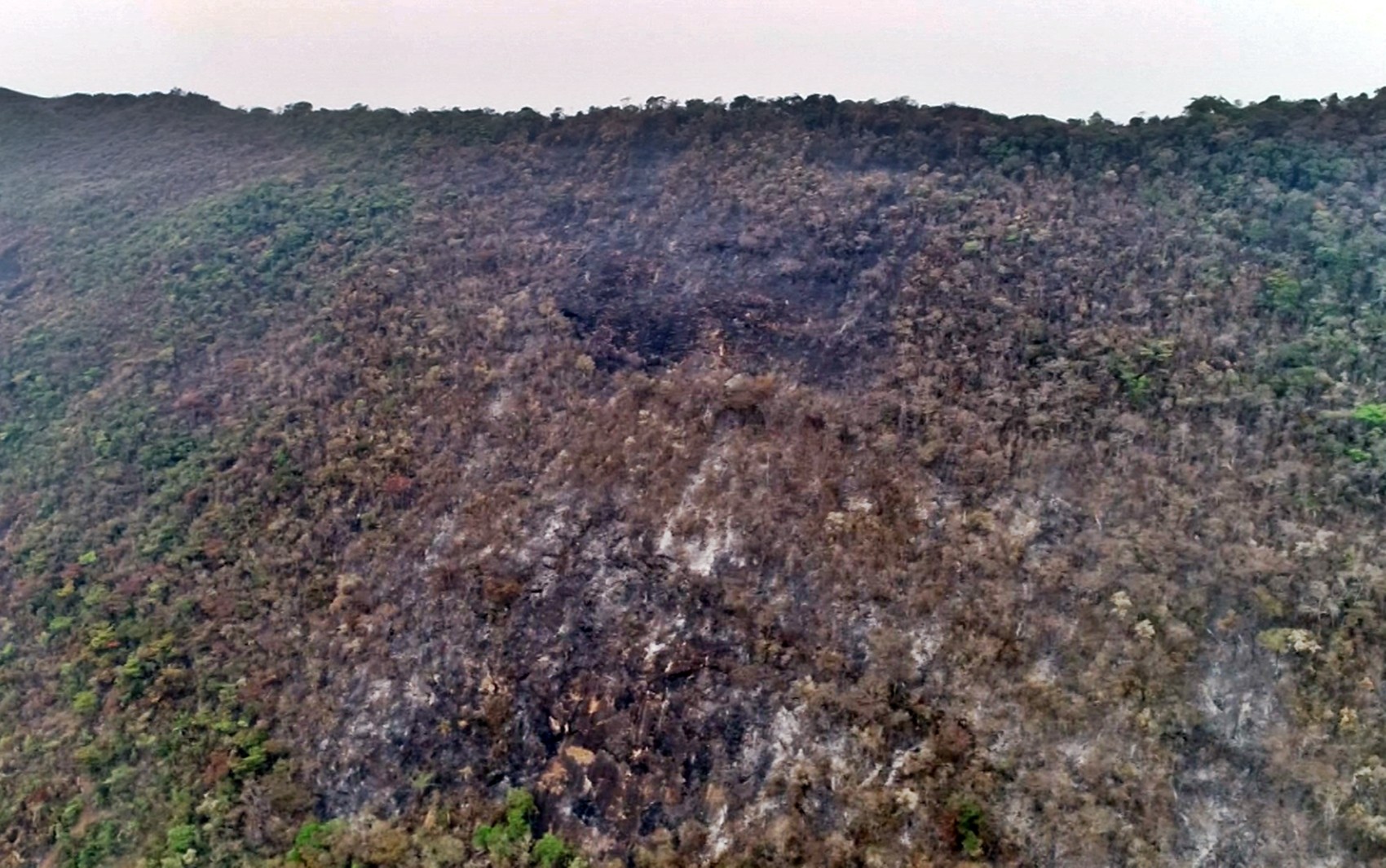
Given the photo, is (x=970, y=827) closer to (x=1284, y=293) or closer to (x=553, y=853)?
(x=553, y=853)

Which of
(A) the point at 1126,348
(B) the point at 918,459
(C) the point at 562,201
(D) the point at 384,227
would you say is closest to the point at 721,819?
(B) the point at 918,459

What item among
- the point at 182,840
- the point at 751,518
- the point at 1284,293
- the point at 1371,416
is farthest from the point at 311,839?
the point at 1284,293

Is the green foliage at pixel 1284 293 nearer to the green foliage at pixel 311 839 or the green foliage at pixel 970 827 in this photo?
the green foliage at pixel 970 827

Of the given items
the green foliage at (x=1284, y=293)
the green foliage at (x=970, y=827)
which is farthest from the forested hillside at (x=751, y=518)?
the green foliage at (x=1284, y=293)

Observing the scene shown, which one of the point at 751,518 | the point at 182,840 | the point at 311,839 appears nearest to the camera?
the point at 311,839

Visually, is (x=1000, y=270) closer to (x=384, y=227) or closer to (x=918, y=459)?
(x=918, y=459)

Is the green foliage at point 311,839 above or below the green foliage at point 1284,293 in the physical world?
below

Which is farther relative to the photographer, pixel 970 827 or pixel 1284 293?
pixel 1284 293

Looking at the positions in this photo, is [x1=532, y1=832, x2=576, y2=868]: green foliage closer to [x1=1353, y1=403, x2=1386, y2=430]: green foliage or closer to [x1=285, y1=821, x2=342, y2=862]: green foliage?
[x1=285, y1=821, x2=342, y2=862]: green foliage
